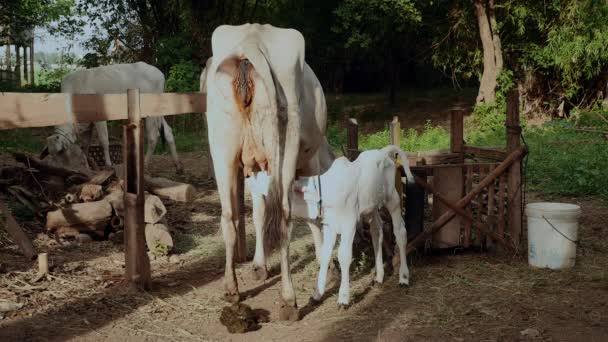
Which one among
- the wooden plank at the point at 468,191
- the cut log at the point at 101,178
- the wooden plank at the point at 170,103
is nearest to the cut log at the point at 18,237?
the wooden plank at the point at 170,103

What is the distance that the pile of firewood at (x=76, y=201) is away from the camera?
21.8 ft

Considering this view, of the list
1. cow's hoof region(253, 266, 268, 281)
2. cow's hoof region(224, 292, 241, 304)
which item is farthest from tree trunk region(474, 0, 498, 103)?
cow's hoof region(224, 292, 241, 304)

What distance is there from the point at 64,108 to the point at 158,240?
6.72 ft

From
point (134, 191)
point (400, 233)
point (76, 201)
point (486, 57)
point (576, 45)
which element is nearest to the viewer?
point (134, 191)

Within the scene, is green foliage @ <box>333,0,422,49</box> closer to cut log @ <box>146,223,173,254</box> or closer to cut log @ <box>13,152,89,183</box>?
cut log @ <box>13,152,89,183</box>

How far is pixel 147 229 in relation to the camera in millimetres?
6492

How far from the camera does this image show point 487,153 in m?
6.58

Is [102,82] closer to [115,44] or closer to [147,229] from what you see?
[147,229]

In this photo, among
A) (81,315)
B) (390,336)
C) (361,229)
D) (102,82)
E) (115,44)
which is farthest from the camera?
(115,44)

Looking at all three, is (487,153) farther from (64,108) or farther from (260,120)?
(64,108)

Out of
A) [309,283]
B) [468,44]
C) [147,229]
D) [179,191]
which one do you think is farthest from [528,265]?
[468,44]

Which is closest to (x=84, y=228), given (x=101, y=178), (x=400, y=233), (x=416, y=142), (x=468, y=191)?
(x=101, y=178)

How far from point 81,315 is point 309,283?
1.89m

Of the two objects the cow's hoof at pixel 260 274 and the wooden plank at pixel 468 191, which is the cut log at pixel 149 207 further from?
the wooden plank at pixel 468 191
